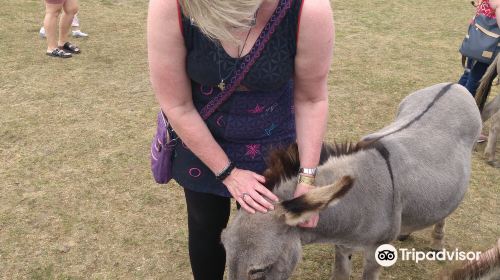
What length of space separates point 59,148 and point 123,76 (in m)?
1.69

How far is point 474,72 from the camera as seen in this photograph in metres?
4.32

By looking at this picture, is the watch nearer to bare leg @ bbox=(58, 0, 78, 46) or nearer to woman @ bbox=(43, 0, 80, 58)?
woman @ bbox=(43, 0, 80, 58)

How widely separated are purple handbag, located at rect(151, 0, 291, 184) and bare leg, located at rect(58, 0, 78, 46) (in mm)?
4679

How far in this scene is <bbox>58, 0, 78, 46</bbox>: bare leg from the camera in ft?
19.2

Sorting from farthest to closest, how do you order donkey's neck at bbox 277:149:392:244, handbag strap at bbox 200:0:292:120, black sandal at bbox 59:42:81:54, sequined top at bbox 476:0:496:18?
black sandal at bbox 59:42:81:54 → sequined top at bbox 476:0:496:18 → donkey's neck at bbox 277:149:392:244 → handbag strap at bbox 200:0:292:120

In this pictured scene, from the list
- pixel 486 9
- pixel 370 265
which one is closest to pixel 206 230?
pixel 370 265

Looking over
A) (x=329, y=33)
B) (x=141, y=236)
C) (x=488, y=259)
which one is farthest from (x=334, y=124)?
(x=488, y=259)

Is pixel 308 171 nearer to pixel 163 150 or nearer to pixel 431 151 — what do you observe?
pixel 163 150

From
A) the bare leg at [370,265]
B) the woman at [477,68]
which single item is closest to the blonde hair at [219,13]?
the bare leg at [370,265]

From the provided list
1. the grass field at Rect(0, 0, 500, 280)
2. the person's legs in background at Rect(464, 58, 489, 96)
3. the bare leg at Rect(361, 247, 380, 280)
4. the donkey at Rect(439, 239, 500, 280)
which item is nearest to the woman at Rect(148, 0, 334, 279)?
the bare leg at Rect(361, 247, 380, 280)

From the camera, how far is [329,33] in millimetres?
1522

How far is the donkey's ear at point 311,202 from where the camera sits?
145cm

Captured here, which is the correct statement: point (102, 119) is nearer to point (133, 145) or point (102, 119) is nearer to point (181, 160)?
point (133, 145)

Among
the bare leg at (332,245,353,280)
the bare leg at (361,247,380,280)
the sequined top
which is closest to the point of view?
the bare leg at (361,247,380,280)
